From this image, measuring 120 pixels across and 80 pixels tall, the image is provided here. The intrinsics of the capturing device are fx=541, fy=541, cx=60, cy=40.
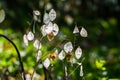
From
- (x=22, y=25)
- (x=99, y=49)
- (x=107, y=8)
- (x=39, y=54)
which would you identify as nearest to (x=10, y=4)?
(x=22, y=25)

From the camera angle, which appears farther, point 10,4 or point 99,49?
point 10,4

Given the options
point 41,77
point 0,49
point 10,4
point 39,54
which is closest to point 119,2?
point 10,4

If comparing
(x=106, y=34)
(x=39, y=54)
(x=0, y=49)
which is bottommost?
(x=39, y=54)

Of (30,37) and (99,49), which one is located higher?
(99,49)

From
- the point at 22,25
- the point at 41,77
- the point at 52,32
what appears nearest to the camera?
the point at 52,32

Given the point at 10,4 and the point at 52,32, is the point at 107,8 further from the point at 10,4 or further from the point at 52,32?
the point at 52,32

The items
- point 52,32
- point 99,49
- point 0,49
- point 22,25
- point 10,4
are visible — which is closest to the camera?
point 52,32

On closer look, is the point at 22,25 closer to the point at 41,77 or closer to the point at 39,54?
the point at 41,77

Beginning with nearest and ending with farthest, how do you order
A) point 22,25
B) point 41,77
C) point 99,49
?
point 41,77 < point 99,49 < point 22,25

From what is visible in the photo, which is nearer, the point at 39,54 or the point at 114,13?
the point at 39,54
